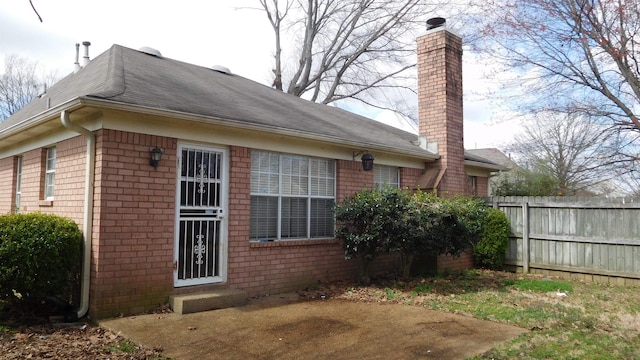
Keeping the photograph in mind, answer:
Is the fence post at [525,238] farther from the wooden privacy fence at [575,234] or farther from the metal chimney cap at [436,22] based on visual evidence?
the metal chimney cap at [436,22]

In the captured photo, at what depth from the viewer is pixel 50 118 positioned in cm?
638

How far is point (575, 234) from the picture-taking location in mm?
9609

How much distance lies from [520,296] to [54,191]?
7.88 m

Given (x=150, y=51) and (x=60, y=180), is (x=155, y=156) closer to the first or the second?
(x=60, y=180)

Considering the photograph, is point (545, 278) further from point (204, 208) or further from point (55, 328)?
point (55, 328)

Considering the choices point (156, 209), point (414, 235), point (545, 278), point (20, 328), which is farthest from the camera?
point (545, 278)

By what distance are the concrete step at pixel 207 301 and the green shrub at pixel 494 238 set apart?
6.28 metres

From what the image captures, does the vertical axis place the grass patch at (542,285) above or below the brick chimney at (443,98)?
below

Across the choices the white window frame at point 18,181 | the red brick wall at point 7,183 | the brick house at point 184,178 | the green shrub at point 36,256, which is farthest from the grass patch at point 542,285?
the red brick wall at point 7,183

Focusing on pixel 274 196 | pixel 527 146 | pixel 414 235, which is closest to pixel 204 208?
pixel 274 196

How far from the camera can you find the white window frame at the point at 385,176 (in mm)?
9844

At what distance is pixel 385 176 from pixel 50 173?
21.6ft

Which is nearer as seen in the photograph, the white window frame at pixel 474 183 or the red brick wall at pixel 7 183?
the red brick wall at pixel 7 183

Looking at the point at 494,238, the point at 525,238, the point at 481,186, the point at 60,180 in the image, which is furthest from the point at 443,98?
the point at 60,180
